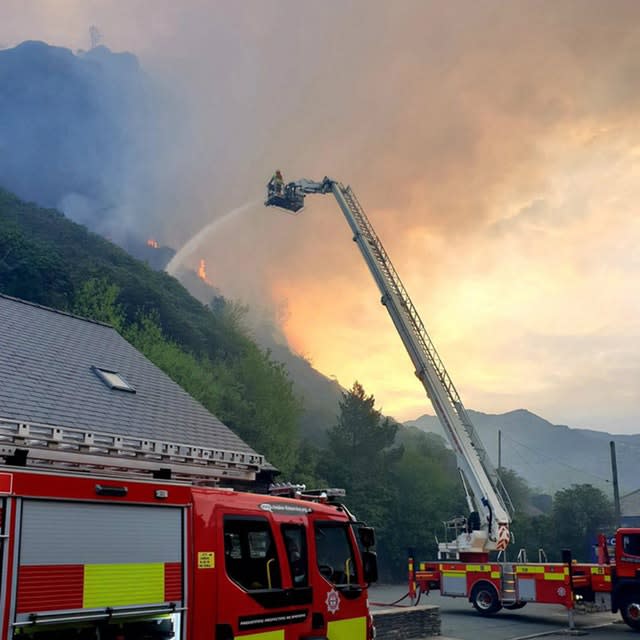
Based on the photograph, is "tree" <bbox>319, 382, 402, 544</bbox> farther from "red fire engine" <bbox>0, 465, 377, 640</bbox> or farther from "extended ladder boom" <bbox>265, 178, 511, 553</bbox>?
"red fire engine" <bbox>0, 465, 377, 640</bbox>

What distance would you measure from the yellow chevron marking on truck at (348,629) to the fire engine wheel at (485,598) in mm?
13075

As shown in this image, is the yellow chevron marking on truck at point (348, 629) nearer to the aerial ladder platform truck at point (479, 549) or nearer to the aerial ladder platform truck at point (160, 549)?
the aerial ladder platform truck at point (160, 549)

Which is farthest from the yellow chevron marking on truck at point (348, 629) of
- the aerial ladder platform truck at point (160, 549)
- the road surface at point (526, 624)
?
the road surface at point (526, 624)

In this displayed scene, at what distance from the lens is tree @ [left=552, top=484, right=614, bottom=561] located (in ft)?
133

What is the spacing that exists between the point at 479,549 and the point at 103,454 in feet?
53.5

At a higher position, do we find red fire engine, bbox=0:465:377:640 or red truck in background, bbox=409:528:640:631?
red fire engine, bbox=0:465:377:640

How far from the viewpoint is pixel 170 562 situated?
6.20 meters

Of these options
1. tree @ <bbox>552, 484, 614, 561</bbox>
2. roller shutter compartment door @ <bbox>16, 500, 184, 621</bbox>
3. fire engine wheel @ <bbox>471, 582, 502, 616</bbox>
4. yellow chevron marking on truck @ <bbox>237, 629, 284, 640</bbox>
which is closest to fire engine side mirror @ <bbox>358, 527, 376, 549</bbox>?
yellow chevron marking on truck @ <bbox>237, 629, 284, 640</bbox>

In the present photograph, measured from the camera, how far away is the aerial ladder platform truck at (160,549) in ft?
17.0

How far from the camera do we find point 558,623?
19031 millimetres

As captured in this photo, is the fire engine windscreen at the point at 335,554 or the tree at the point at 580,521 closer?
the fire engine windscreen at the point at 335,554

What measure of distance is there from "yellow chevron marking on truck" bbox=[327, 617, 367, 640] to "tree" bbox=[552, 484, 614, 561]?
36.6 metres

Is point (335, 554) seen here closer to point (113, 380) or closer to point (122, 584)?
point (122, 584)

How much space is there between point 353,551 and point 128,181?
157 m
